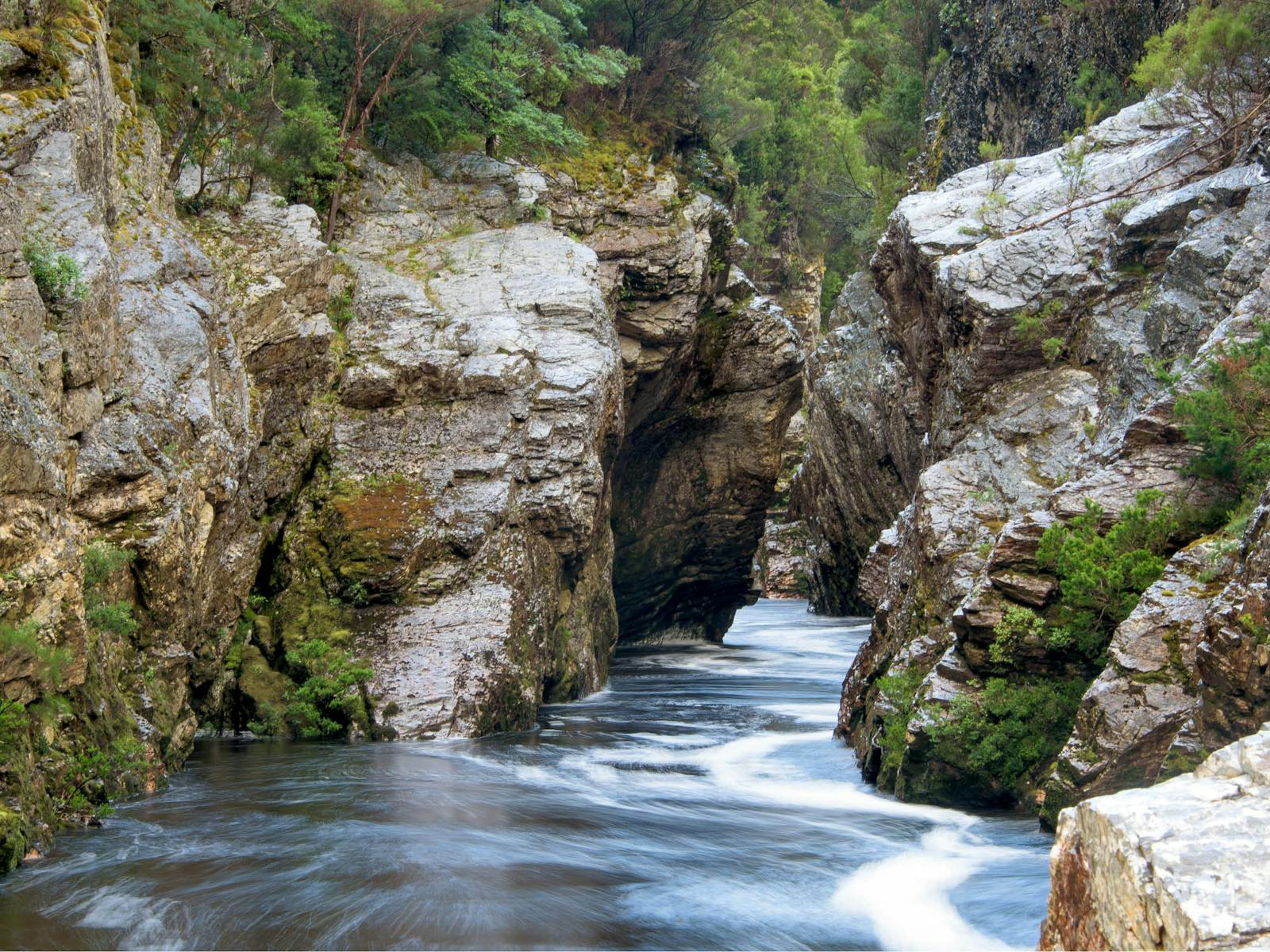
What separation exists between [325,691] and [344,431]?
4.52 metres

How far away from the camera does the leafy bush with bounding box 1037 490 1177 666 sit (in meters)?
11.0

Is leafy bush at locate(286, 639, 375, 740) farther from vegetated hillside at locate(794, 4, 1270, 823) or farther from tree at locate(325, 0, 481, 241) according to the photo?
tree at locate(325, 0, 481, 241)

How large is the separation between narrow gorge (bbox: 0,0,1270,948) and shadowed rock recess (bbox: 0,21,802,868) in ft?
0.26

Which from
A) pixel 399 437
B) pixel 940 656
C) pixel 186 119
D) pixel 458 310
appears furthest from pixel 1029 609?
pixel 186 119

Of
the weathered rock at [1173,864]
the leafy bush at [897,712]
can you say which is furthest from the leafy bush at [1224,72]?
the weathered rock at [1173,864]

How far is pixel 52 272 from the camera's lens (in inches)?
423

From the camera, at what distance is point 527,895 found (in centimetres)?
901

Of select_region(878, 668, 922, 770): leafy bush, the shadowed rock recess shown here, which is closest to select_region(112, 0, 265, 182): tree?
the shadowed rock recess

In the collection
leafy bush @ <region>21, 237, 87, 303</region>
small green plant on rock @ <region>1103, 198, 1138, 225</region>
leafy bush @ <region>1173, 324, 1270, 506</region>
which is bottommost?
leafy bush @ <region>1173, 324, 1270, 506</region>

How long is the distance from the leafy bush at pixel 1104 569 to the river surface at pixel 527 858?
6.30ft

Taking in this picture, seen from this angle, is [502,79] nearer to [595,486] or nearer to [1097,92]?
[595,486]

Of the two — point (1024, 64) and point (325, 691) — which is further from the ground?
point (1024, 64)

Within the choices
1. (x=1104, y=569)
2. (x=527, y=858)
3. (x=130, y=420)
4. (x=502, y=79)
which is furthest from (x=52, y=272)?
(x=502, y=79)

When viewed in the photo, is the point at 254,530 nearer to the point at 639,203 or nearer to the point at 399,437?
the point at 399,437
